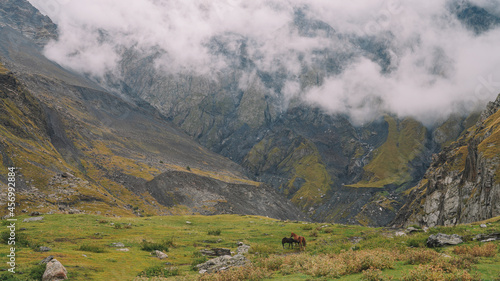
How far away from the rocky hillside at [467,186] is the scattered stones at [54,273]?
11068 centimetres

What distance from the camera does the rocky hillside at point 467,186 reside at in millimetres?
101438

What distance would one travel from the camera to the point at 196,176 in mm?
198125

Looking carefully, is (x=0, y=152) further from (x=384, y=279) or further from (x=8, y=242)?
(x=384, y=279)

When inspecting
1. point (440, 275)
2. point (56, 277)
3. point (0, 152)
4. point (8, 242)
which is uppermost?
point (440, 275)

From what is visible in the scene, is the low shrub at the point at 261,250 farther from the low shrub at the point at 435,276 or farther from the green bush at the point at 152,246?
the low shrub at the point at 435,276

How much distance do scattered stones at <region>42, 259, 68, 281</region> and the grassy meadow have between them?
1.40 ft

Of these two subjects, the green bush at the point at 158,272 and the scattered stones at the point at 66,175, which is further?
the scattered stones at the point at 66,175

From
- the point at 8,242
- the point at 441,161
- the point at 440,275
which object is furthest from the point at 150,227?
the point at 441,161

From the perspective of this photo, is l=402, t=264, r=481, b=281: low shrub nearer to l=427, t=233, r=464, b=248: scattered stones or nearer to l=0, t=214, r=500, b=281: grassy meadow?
l=0, t=214, r=500, b=281: grassy meadow

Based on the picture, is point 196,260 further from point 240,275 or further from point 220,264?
point 240,275

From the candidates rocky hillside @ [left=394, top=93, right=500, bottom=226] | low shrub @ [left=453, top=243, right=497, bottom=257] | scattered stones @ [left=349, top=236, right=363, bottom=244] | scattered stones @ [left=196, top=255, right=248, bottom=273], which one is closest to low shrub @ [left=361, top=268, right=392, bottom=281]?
low shrub @ [left=453, top=243, right=497, bottom=257]

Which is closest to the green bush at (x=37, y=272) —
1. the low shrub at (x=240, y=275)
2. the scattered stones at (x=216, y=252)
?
the low shrub at (x=240, y=275)

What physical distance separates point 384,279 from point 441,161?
7926 inches

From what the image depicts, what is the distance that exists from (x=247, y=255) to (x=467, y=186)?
132 m
